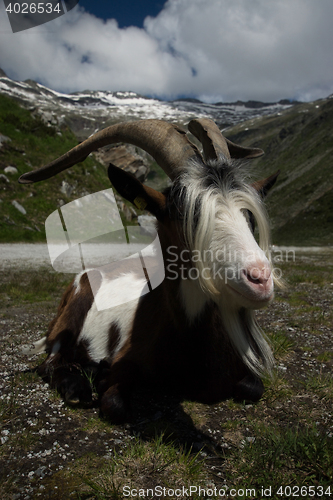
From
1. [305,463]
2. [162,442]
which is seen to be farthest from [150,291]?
[305,463]

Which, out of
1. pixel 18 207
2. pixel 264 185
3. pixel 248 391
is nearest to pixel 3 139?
pixel 18 207

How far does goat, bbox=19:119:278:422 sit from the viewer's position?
2672 mm

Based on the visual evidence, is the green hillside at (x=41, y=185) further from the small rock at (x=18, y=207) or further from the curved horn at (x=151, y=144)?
the curved horn at (x=151, y=144)

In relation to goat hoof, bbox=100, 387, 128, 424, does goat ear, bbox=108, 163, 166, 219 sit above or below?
above

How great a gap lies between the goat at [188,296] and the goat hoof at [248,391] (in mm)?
10

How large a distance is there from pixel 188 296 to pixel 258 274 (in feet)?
3.40

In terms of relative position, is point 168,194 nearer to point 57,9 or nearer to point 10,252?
point 57,9

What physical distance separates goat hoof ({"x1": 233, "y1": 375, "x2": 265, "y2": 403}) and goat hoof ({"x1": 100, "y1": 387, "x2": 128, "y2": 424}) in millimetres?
1140

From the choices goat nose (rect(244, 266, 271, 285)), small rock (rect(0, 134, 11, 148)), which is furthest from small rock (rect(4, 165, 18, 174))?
goat nose (rect(244, 266, 271, 285))

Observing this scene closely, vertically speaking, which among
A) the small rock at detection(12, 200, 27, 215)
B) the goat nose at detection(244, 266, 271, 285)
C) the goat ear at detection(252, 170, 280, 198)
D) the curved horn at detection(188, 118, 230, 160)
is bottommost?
the goat nose at detection(244, 266, 271, 285)

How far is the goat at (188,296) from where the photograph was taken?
267cm

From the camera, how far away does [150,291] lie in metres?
4.12

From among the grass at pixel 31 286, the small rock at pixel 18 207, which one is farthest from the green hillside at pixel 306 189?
the grass at pixel 31 286

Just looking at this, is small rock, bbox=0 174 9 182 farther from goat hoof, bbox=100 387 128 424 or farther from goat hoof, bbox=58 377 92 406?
goat hoof, bbox=100 387 128 424
